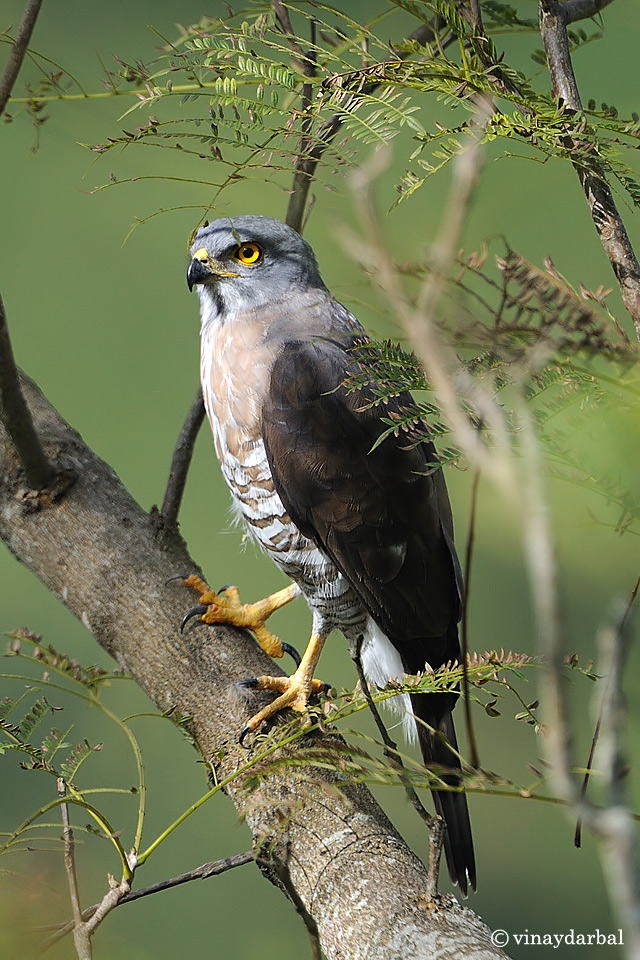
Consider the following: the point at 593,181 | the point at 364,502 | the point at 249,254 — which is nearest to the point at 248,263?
the point at 249,254

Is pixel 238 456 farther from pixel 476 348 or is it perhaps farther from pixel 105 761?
pixel 105 761

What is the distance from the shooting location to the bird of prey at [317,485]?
3.99 ft

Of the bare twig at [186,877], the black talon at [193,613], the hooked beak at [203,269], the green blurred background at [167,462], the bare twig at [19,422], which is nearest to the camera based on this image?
the bare twig at [186,877]

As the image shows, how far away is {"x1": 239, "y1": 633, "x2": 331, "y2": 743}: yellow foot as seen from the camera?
1.11 m

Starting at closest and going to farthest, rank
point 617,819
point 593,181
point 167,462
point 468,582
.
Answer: point 617,819, point 468,582, point 593,181, point 167,462

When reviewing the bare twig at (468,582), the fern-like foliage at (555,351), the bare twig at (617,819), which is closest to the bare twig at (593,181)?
the fern-like foliage at (555,351)

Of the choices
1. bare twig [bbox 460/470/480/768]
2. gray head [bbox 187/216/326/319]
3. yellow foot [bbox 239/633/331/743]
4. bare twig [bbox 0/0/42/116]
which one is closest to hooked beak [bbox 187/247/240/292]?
gray head [bbox 187/216/326/319]

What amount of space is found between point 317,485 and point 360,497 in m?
0.07

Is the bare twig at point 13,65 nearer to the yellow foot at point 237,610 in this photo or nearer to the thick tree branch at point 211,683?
the thick tree branch at point 211,683

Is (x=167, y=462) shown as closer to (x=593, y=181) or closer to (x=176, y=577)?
(x=176, y=577)

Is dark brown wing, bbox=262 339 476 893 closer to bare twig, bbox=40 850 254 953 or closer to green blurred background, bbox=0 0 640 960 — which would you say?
bare twig, bbox=40 850 254 953

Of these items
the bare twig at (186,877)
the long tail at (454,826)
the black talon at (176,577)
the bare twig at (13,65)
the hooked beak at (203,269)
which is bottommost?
the bare twig at (186,877)

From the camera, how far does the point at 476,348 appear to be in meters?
0.45

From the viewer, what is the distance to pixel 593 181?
1.99 ft
